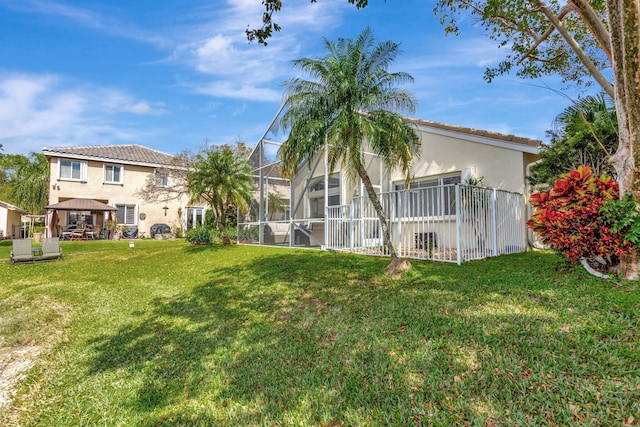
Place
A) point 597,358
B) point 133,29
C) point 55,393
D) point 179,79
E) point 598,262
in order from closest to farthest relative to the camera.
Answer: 1. point 597,358
2. point 55,393
3. point 598,262
4. point 133,29
5. point 179,79

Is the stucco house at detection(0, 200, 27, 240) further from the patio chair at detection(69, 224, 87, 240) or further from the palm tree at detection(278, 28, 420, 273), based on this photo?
the palm tree at detection(278, 28, 420, 273)

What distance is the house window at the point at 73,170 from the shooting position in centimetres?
2338

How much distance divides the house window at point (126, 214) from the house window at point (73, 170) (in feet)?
11.0

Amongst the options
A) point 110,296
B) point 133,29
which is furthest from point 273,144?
point 110,296

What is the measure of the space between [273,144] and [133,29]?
22.4ft

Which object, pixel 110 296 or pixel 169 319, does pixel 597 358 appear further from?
pixel 110 296

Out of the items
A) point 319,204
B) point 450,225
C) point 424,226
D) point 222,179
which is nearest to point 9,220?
point 222,179

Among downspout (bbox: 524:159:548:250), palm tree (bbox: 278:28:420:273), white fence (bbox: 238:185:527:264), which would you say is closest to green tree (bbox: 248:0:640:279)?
palm tree (bbox: 278:28:420:273)

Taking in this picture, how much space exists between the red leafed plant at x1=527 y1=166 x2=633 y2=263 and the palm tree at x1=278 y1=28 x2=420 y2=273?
2981 millimetres

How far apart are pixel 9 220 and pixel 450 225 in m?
36.9

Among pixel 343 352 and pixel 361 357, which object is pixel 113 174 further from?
pixel 361 357

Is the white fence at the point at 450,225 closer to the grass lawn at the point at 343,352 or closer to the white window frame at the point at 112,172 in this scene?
the grass lawn at the point at 343,352

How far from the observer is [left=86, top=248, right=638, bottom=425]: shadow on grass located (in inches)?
108

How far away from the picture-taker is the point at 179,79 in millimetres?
13633
